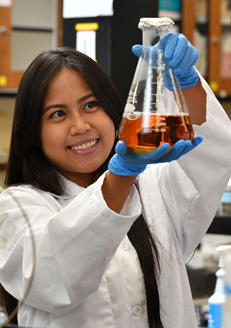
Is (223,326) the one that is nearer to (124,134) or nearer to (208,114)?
(208,114)

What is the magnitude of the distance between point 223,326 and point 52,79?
0.90 meters

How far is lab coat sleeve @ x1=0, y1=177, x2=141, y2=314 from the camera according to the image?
42.9 inches

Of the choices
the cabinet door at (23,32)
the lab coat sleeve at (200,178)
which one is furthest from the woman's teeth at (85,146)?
the cabinet door at (23,32)

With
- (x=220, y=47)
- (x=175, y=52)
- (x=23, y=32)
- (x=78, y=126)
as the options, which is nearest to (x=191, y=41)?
(x=220, y=47)

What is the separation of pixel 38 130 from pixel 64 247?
40cm

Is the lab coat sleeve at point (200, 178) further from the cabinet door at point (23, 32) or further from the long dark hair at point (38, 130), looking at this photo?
the cabinet door at point (23, 32)

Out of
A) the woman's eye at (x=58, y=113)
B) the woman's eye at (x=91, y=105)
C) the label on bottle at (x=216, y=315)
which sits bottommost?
the label on bottle at (x=216, y=315)

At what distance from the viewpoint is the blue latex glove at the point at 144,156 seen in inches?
38.0

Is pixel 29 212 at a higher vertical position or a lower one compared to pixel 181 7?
lower

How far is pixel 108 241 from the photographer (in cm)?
110

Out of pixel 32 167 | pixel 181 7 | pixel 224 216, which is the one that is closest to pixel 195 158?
pixel 32 167

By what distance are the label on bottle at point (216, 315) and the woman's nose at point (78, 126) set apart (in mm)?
712

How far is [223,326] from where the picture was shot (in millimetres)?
1713

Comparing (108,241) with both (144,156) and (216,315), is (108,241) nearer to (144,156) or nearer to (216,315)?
(144,156)
